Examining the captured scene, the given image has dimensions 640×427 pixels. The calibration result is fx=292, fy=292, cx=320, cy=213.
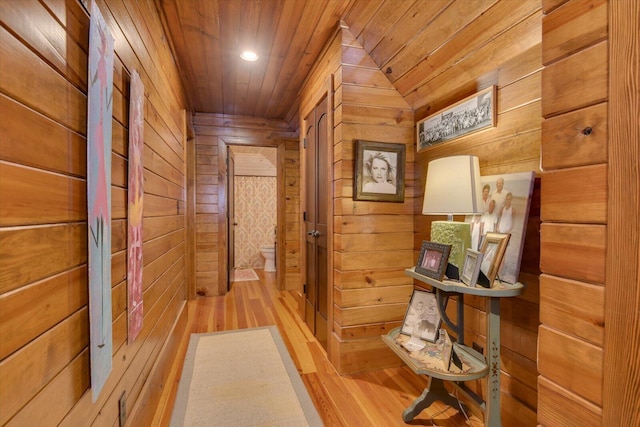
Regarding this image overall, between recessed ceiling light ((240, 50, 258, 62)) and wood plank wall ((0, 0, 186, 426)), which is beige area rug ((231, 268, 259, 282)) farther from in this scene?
wood plank wall ((0, 0, 186, 426))

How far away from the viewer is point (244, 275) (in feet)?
17.0

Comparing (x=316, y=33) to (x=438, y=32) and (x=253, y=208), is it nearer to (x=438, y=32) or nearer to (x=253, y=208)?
(x=438, y=32)

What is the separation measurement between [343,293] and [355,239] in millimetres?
388

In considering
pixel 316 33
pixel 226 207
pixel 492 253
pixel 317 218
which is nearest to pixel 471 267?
pixel 492 253

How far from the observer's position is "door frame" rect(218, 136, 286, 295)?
13.1ft

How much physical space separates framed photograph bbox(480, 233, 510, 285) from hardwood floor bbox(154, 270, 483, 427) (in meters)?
0.93

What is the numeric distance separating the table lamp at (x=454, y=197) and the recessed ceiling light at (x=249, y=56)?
1791mm

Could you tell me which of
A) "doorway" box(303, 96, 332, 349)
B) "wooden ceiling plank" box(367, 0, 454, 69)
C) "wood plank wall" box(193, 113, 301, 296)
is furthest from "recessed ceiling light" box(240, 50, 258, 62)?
"wood plank wall" box(193, 113, 301, 296)

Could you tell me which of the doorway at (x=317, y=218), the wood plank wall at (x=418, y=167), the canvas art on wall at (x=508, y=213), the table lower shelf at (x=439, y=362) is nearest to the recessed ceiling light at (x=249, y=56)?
the wood plank wall at (x=418, y=167)

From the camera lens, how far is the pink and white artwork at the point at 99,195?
85cm

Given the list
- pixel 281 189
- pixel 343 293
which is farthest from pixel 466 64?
pixel 281 189

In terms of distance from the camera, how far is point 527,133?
54.3 inches

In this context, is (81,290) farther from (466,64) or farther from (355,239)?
(466,64)

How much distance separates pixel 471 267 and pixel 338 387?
3.97 ft
